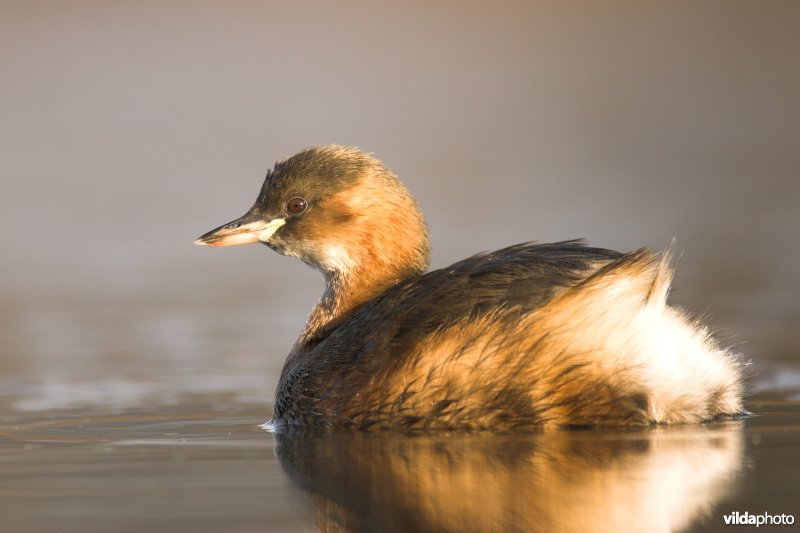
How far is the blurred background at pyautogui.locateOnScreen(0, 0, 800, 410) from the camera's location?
963 centimetres

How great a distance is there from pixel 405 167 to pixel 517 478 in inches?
454

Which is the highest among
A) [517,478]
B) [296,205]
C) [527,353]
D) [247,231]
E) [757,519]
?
[296,205]

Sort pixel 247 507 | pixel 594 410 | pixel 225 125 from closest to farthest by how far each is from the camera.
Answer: pixel 247 507 < pixel 594 410 < pixel 225 125

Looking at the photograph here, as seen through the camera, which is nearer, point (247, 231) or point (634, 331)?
point (634, 331)

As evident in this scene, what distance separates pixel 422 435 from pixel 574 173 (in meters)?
10.4

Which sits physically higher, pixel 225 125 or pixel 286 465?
pixel 225 125

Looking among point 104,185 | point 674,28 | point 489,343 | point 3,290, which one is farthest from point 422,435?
point 674,28

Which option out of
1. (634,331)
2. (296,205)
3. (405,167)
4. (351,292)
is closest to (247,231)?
(296,205)

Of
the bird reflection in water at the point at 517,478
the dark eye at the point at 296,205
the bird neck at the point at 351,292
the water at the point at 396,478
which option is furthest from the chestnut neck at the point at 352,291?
the bird reflection in water at the point at 517,478

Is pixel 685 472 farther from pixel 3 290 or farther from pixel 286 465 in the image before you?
pixel 3 290

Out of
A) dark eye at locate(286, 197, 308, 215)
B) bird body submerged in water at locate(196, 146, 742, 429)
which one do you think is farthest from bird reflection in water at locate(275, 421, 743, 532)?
dark eye at locate(286, 197, 308, 215)

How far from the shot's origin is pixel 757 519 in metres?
4.62

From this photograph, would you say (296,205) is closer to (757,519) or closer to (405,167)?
(757,519)

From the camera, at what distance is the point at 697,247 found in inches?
499
